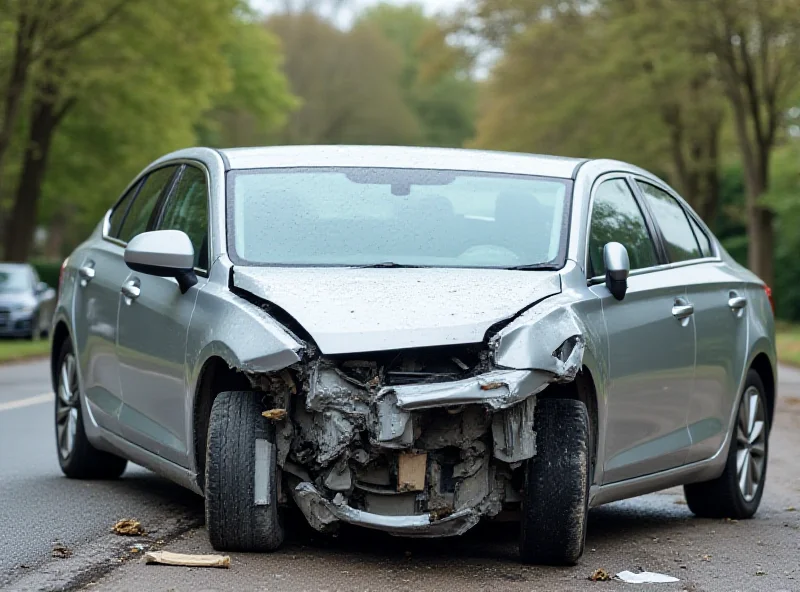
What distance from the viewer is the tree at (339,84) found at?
78.4m

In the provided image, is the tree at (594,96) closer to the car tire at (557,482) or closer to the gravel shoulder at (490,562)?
the gravel shoulder at (490,562)

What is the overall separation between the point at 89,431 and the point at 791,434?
277 inches

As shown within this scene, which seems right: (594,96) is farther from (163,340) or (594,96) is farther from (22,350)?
(163,340)

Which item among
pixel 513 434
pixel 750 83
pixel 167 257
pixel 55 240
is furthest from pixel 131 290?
pixel 55 240

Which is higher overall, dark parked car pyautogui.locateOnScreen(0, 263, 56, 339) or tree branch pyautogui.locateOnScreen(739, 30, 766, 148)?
tree branch pyautogui.locateOnScreen(739, 30, 766, 148)

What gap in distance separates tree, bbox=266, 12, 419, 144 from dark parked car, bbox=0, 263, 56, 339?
1898 inches

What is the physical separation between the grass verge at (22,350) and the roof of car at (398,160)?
16.2 m

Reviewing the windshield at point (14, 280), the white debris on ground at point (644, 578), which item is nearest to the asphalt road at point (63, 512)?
the white debris on ground at point (644, 578)

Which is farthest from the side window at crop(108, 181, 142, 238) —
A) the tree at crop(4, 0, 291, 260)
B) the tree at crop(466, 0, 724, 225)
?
the tree at crop(466, 0, 724, 225)

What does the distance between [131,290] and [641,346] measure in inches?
88.9

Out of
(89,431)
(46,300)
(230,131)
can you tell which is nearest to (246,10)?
(230,131)

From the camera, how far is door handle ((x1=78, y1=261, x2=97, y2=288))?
8.28 meters

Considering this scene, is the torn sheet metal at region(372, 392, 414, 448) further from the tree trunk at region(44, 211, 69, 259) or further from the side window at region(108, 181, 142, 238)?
the tree trunk at region(44, 211, 69, 259)

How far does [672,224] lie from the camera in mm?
8078
